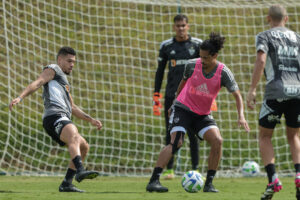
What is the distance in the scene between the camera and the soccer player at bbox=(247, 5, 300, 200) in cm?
536

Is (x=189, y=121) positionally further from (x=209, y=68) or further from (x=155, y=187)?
(x=155, y=187)

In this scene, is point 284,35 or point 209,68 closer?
point 284,35

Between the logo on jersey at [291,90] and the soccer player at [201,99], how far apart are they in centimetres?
96

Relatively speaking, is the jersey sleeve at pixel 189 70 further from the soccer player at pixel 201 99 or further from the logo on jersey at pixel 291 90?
the logo on jersey at pixel 291 90

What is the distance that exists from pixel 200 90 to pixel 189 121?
354mm

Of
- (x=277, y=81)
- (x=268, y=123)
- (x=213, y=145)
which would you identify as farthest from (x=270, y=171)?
(x=213, y=145)

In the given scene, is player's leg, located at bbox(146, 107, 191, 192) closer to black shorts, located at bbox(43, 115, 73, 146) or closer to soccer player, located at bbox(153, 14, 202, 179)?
black shorts, located at bbox(43, 115, 73, 146)

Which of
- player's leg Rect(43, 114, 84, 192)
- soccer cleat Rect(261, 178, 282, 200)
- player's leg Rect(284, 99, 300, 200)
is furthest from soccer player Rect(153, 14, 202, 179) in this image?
soccer cleat Rect(261, 178, 282, 200)

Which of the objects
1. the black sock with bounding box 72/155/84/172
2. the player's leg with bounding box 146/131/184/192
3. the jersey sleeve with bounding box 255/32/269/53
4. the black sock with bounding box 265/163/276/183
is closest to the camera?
the black sock with bounding box 265/163/276/183

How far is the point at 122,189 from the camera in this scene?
7031mm

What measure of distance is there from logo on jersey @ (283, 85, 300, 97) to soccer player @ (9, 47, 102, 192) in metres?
2.16

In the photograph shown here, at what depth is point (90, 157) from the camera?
414 inches

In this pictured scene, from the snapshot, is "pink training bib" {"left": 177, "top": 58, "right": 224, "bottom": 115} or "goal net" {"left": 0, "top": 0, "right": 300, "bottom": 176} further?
"goal net" {"left": 0, "top": 0, "right": 300, "bottom": 176}

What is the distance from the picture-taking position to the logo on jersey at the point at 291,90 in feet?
17.6
